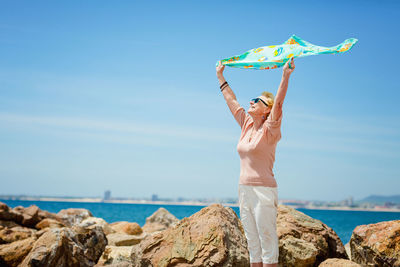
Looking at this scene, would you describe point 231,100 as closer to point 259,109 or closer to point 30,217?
point 259,109

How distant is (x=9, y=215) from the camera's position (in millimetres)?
14469

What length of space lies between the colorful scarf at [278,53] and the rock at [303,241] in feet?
11.6

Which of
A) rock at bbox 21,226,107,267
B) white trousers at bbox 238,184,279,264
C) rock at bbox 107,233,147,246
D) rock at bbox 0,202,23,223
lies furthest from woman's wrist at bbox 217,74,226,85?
rock at bbox 0,202,23,223

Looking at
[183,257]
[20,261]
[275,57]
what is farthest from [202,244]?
[20,261]

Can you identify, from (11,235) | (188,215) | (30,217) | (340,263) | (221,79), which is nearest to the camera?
(221,79)

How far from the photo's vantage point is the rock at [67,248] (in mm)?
8047

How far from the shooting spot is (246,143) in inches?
198

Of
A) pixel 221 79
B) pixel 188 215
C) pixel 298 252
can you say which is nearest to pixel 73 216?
pixel 298 252

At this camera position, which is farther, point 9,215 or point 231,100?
point 9,215

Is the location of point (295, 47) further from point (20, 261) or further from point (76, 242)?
point (20, 261)

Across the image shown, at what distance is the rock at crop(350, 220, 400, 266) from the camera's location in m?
7.15

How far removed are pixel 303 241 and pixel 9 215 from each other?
10.9 meters

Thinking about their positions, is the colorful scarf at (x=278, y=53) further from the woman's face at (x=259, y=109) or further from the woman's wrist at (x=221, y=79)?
the woman's face at (x=259, y=109)

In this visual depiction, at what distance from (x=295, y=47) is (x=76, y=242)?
639 cm
